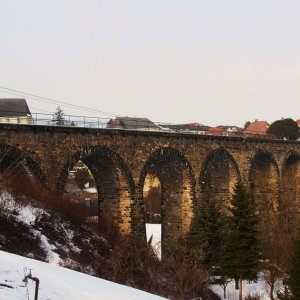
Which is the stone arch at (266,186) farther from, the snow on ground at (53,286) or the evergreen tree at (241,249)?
the snow on ground at (53,286)

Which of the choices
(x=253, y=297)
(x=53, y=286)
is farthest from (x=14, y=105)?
(x=53, y=286)

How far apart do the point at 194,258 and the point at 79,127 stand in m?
9.80

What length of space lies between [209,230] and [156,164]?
5644 mm

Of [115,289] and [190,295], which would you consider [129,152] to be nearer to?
[190,295]

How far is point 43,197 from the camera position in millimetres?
21672

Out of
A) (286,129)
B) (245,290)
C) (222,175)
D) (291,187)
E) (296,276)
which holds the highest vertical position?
(286,129)

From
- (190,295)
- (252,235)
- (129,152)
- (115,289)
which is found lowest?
(190,295)

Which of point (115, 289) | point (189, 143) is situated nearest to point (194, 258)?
point (189, 143)

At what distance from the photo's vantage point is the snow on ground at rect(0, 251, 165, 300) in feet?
30.1

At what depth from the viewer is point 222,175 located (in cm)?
3834

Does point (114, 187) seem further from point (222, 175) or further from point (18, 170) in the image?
point (222, 175)

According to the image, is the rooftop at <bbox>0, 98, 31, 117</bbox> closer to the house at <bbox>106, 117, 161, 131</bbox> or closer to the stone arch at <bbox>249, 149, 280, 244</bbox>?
the house at <bbox>106, 117, 161, 131</bbox>

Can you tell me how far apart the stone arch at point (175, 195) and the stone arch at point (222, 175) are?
132 inches

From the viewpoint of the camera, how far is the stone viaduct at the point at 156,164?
76.1 ft
